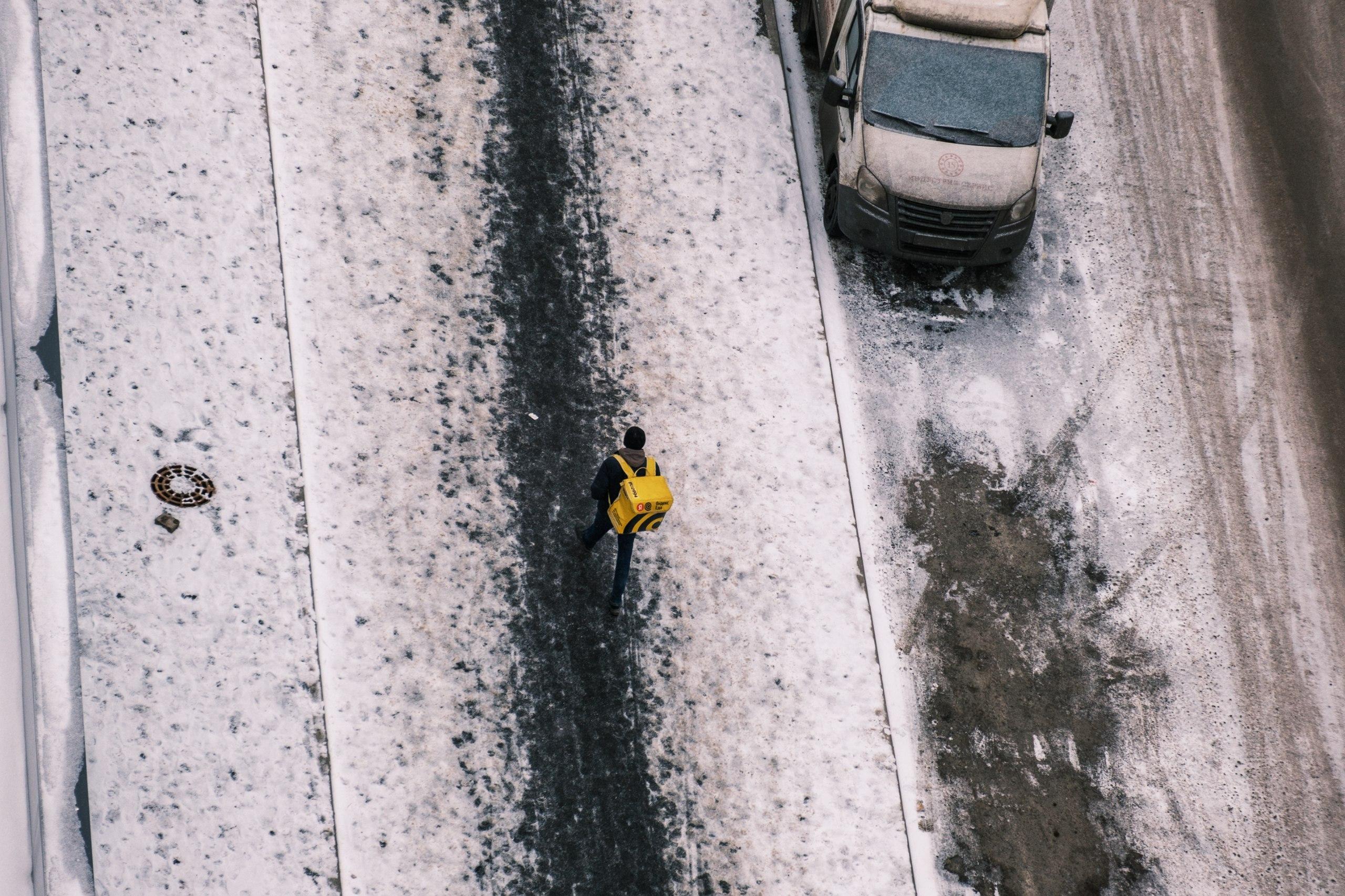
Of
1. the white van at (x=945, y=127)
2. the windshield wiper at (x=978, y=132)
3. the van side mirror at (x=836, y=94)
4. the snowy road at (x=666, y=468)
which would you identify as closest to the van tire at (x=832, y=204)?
the white van at (x=945, y=127)

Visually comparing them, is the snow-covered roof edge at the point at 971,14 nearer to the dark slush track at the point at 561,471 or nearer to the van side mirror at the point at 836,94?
the van side mirror at the point at 836,94

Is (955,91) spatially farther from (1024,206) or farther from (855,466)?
(855,466)

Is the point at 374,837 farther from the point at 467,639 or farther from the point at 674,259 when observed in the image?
the point at 674,259

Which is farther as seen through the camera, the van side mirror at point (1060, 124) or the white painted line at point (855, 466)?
the van side mirror at point (1060, 124)

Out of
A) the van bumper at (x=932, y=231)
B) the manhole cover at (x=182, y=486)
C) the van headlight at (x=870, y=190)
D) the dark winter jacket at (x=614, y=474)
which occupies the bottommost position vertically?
the dark winter jacket at (x=614, y=474)

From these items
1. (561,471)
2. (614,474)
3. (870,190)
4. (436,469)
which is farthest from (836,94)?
(436,469)

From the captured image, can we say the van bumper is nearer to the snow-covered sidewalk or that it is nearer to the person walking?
the snow-covered sidewalk
